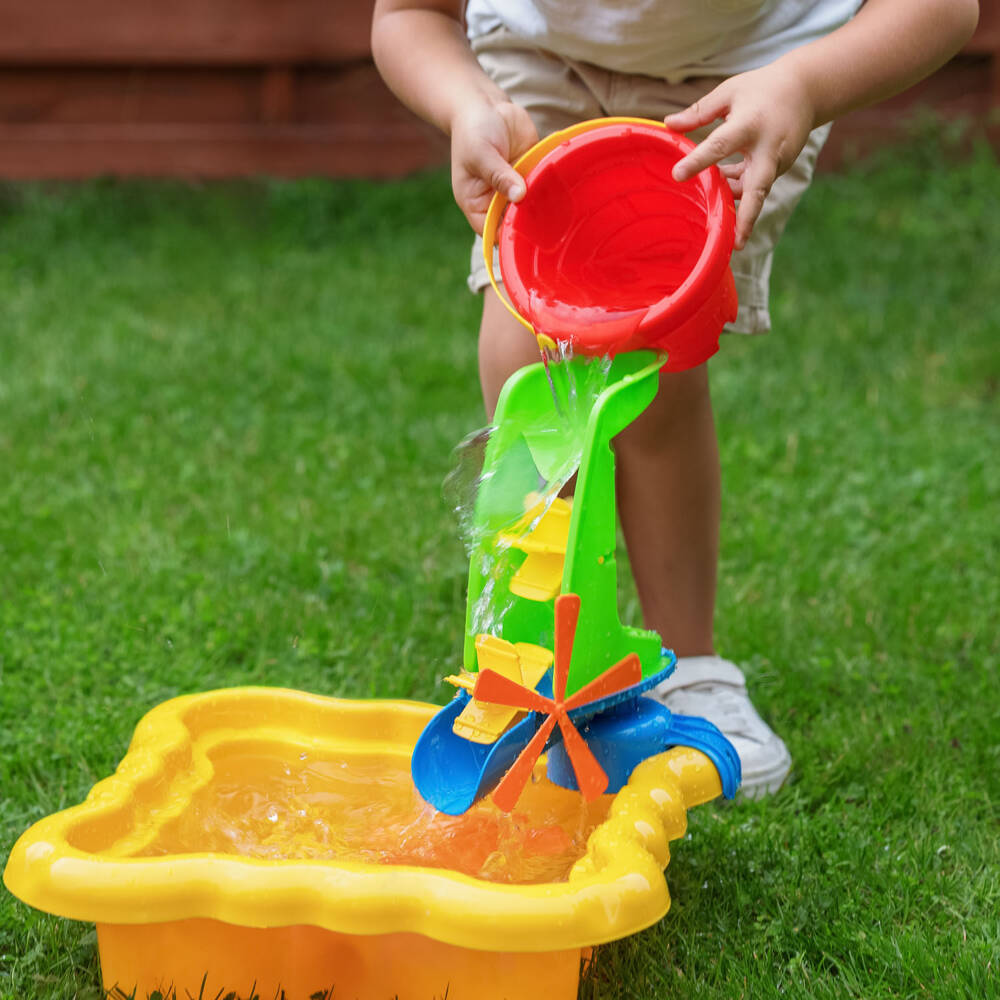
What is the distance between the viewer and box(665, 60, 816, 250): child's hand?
1.33 m

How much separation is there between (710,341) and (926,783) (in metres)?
0.71

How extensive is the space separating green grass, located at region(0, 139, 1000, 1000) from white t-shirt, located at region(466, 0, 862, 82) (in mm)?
929

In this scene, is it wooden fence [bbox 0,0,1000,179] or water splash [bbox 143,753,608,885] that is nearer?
water splash [bbox 143,753,608,885]

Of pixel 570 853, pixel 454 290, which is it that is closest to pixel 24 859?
pixel 570 853

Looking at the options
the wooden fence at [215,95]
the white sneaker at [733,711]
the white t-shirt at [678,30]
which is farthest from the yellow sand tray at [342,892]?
the wooden fence at [215,95]

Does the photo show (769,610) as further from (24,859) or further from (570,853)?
(24,859)

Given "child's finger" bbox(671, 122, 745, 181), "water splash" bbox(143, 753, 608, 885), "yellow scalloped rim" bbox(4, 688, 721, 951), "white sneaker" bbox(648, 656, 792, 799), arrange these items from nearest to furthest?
"yellow scalloped rim" bbox(4, 688, 721, 951) < "child's finger" bbox(671, 122, 745, 181) < "water splash" bbox(143, 753, 608, 885) < "white sneaker" bbox(648, 656, 792, 799)

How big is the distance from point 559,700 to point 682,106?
2.78ft

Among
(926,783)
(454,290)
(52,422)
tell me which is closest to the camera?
(926,783)

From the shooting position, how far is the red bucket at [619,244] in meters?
1.40

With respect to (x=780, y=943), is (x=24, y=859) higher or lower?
higher

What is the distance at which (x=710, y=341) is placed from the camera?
1.48 meters

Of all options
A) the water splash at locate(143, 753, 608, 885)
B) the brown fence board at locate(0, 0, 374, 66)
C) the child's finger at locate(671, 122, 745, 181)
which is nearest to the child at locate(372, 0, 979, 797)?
the child's finger at locate(671, 122, 745, 181)

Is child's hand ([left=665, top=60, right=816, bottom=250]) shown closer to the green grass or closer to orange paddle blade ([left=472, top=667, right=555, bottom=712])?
orange paddle blade ([left=472, top=667, right=555, bottom=712])
